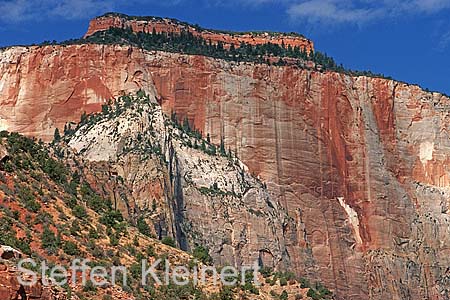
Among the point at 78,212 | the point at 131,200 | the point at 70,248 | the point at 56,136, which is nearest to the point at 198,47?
the point at 56,136

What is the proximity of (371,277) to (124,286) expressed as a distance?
68178 mm

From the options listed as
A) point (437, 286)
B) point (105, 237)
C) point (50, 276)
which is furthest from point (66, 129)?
point (50, 276)

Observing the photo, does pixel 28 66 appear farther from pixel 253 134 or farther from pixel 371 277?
pixel 371 277

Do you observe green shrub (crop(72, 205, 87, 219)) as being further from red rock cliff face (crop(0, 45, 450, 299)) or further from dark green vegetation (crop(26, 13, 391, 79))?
dark green vegetation (crop(26, 13, 391, 79))

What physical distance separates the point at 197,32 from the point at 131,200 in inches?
1750

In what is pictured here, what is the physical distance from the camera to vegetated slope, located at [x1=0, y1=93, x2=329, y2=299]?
5081 centimetres

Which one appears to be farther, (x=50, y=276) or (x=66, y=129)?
(x=66, y=129)

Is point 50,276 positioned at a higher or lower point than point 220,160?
lower

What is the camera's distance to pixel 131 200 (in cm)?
8331

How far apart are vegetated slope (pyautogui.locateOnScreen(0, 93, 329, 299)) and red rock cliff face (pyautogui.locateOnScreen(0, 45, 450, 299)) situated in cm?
335

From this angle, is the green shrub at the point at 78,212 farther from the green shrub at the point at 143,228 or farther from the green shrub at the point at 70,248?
the green shrub at the point at 143,228

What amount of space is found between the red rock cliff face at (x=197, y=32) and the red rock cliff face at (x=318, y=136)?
28.1 feet

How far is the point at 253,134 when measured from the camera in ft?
378

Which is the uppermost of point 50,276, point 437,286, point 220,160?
point 220,160
